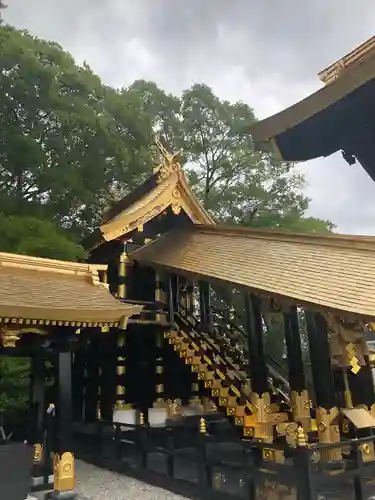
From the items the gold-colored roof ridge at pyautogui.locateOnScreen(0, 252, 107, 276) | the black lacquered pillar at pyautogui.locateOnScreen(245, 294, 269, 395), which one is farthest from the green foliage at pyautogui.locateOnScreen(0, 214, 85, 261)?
the black lacquered pillar at pyautogui.locateOnScreen(245, 294, 269, 395)

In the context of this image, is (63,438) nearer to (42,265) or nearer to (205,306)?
(42,265)

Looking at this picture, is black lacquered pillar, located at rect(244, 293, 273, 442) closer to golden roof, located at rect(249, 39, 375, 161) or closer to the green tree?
golden roof, located at rect(249, 39, 375, 161)

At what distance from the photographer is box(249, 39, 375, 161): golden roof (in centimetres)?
561

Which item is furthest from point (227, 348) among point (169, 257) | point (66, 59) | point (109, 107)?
point (66, 59)

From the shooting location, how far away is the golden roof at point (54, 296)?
796 centimetres

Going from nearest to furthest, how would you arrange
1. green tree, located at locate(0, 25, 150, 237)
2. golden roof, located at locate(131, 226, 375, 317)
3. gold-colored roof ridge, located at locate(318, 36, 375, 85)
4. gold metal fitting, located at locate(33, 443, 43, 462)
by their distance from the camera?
gold-colored roof ridge, located at locate(318, 36, 375, 85) → golden roof, located at locate(131, 226, 375, 317) → gold metal fitting, located at locate(33, 443, 43, 462) → green tree, located at locate(0, 25, 150, 237)

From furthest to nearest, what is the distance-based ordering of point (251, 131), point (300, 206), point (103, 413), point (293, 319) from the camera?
point (300, 206), point (103, 413), point (293, 319), point (251, 131)

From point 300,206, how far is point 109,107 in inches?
477

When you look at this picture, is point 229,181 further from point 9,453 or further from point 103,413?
point 9,453

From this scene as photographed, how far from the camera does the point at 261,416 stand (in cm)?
1017

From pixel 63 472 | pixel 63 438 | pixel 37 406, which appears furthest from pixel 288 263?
pixel 37 406

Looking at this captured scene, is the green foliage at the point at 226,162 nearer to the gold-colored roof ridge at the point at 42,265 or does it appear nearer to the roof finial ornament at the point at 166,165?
the roof finial ornament at the point at 166,165

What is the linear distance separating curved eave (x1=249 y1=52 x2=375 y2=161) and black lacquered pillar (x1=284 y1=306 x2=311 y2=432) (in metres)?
4.08

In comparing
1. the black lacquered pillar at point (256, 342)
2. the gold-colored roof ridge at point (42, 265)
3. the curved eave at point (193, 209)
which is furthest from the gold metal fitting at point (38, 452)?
the curved eave at point (193, 209)
